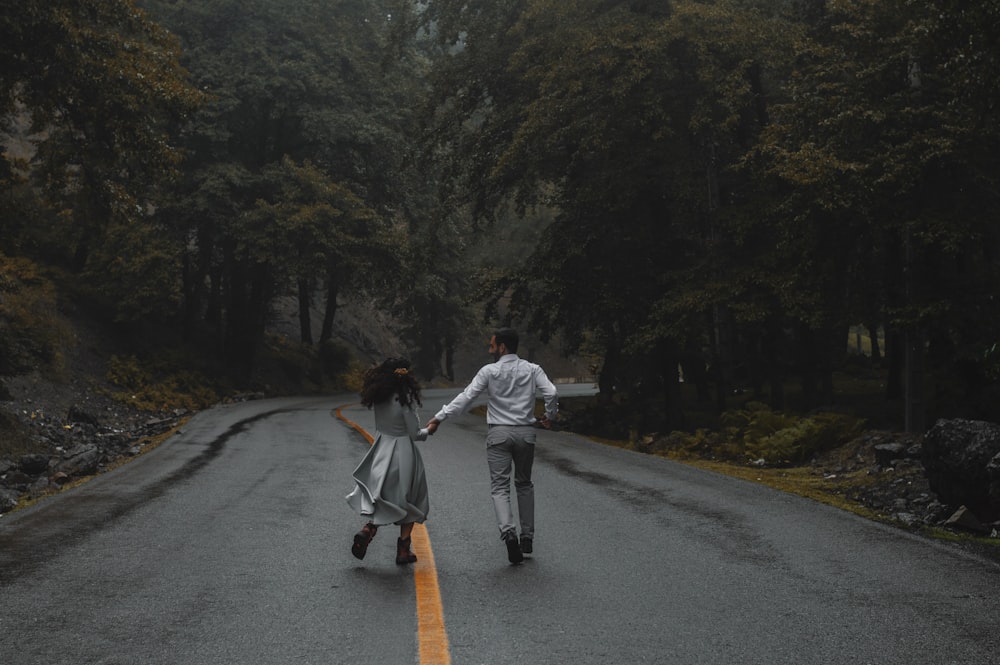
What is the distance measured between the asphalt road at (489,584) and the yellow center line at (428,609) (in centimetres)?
4

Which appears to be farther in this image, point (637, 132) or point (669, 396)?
point (669, 396)

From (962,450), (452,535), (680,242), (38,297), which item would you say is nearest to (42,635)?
(452,535)

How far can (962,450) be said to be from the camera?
9.91 metres

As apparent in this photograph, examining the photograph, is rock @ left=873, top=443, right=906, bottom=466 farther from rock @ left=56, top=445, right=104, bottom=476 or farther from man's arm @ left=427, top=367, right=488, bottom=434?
rock @ left=56, top=445, right=104, bottom=476

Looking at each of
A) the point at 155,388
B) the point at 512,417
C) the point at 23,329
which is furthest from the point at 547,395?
the point at 155,388

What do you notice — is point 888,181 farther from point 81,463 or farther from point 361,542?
point 81,463

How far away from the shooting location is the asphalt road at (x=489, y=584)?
5344mm

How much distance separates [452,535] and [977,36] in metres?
7.65

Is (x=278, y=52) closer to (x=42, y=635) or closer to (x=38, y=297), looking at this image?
(x=38, y=297)

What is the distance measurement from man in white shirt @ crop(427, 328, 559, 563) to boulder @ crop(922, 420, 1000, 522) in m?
4.61

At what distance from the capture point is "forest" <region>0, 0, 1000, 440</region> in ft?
50.8

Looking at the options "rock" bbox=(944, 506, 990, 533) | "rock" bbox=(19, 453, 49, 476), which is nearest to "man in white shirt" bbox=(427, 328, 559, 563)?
"rock" bbox=(944, 506, 990, 533)

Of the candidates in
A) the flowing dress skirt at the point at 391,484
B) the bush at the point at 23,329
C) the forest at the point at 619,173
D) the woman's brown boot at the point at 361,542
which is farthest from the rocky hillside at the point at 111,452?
the woman's brown boot at the point at 361,542

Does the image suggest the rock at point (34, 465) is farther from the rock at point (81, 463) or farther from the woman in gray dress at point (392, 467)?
the woman in gray dress at point (392, 467)
